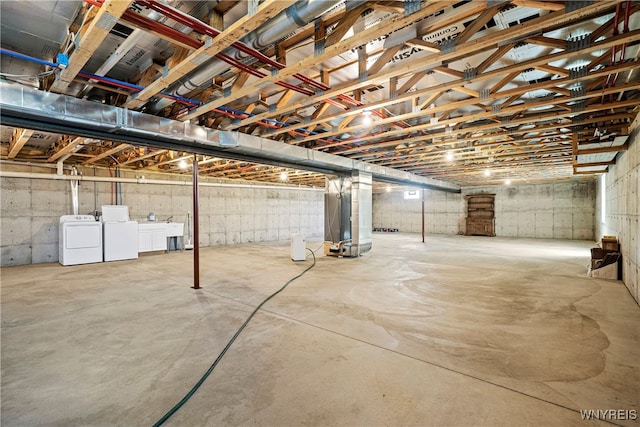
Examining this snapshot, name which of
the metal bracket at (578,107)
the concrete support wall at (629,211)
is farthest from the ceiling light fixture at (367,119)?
the concrete support wall at (629,211)

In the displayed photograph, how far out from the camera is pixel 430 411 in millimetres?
1715

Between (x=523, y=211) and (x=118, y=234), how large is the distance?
15060mm

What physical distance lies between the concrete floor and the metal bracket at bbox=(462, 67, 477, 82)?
99.2 inches

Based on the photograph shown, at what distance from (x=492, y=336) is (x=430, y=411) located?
4.72 feet

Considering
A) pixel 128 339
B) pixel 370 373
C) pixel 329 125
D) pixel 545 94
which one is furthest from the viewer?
pixel 329 125

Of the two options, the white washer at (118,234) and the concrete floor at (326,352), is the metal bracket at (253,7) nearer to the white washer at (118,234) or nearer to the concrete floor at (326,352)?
the concrete floor at (326,352)

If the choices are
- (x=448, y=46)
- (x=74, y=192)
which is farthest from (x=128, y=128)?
(x=74, y=192)

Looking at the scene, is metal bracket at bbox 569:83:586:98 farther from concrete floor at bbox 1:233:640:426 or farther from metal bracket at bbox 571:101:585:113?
concrete floor at bbox 1:233:640:426

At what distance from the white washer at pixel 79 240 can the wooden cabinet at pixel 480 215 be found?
14318 millimetres

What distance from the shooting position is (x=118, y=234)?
7.17 meters

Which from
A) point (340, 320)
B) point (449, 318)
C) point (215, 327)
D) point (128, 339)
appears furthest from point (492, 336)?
point (128, 339)

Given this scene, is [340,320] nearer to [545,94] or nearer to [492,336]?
[492,336]

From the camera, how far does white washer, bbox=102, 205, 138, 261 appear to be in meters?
7.03

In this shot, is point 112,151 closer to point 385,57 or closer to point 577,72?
point 385,57
